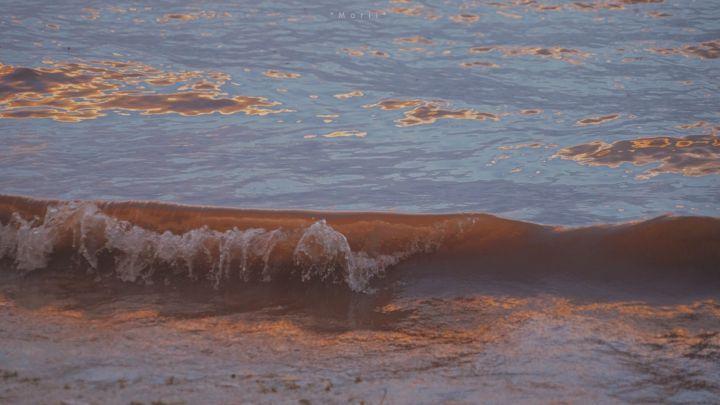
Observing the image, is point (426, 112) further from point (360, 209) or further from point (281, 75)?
point (360, 209)

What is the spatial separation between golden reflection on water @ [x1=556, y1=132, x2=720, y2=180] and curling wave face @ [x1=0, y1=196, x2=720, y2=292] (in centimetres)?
167

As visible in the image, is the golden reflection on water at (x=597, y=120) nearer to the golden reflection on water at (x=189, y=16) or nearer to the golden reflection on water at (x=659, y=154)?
the golden reflection on water at (x=659, y=154)

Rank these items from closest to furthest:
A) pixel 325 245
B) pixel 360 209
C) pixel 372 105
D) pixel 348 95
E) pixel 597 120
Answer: pixel 325 245
pixel 360 209
pixel 597 120
pixel 372 105
pixel 348 95

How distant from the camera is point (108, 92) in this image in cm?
762

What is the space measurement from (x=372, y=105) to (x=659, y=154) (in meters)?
2.34

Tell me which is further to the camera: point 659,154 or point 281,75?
point 281,75

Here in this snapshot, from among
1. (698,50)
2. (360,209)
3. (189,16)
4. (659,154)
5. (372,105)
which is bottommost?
(360,209)

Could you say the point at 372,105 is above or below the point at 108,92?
below

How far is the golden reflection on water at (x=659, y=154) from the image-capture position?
567 centimetres

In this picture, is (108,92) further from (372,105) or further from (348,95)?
(372,105)

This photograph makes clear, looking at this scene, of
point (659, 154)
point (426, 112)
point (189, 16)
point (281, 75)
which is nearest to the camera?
point (659, 154)

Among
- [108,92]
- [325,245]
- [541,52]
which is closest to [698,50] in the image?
[541,52]

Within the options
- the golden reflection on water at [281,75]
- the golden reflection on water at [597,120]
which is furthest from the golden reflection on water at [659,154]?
the golden reflection on water at [281,75]

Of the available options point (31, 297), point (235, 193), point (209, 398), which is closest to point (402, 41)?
point (235, 193)
